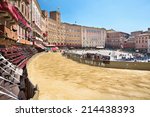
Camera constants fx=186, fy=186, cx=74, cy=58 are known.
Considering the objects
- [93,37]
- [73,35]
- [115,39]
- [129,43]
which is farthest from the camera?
[115,39]

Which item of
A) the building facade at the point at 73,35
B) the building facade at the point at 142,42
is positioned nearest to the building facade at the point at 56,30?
the building facade at the point at 73,35

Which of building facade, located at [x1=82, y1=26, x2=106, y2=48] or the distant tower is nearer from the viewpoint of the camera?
the distant tower

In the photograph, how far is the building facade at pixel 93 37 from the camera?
411ft

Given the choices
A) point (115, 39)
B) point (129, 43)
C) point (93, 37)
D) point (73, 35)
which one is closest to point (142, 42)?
point (129, 43)

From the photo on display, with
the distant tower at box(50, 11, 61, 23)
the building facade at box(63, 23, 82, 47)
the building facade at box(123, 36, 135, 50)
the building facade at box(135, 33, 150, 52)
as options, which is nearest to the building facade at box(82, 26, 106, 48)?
the building facade at box(63, 23, 82, 47)

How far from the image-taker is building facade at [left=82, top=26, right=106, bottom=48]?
411 ft

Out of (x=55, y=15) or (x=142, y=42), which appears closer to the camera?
(x=55, y=15)

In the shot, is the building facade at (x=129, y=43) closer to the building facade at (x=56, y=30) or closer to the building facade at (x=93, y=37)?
the building facade at (x=93, y=37)

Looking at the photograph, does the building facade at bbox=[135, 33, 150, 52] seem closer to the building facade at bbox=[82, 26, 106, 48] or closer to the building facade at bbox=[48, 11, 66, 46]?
the building facade at bbox=[82, 26, 106, 48]

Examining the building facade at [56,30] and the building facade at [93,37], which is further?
the building facade at [93,37]

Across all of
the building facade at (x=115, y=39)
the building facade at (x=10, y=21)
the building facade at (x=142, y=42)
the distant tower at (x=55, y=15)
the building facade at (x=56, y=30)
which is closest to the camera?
the building facade at (x=10, y=21)

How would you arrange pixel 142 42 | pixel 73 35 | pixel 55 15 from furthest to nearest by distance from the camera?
pixel 73 35 → pixel 142 42 → pixel 55 15

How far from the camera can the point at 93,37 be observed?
429 ft

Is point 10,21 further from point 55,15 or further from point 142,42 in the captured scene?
point 142,42
